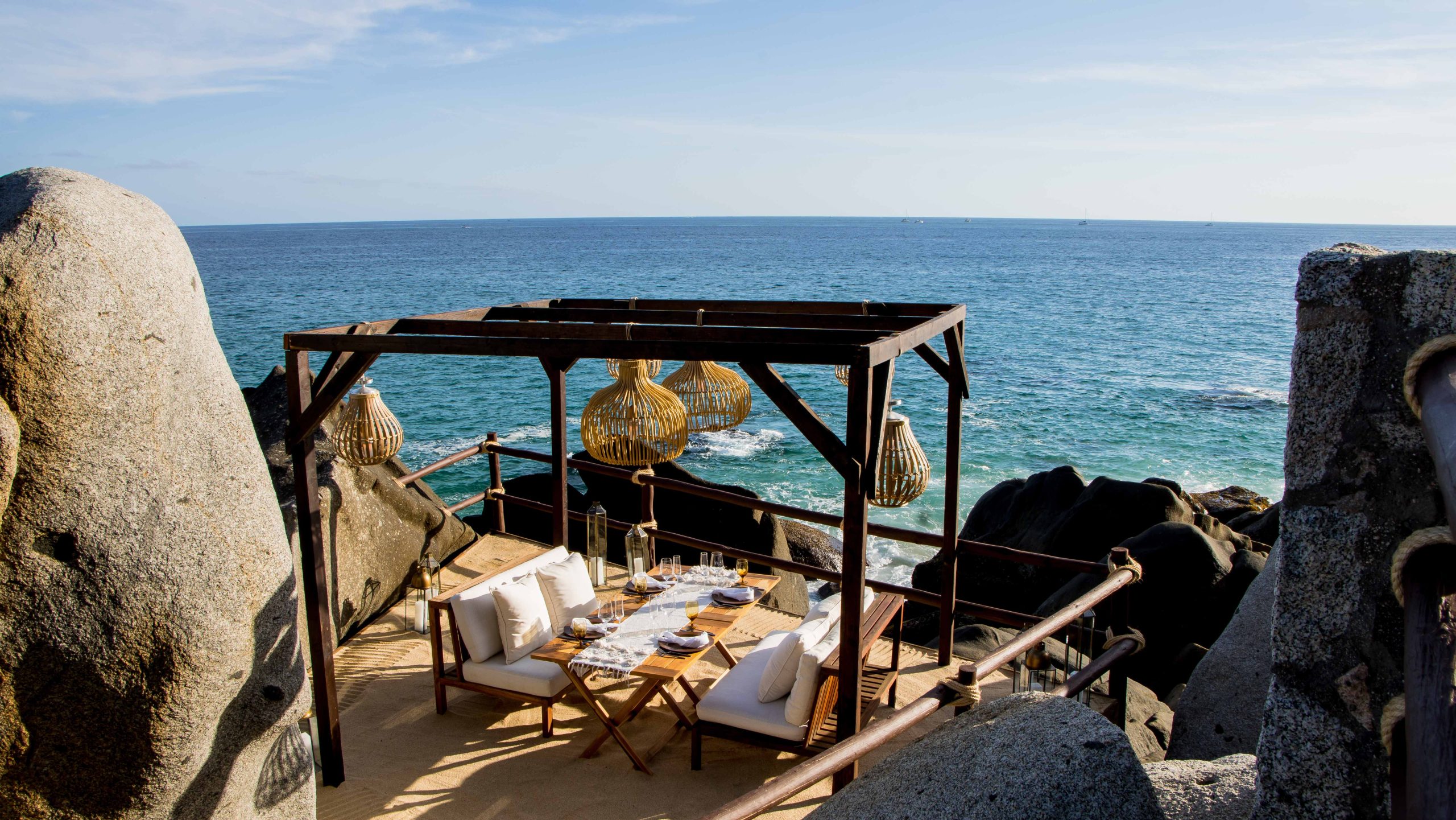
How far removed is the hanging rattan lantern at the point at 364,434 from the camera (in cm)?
643

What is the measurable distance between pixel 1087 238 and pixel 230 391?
160 metres

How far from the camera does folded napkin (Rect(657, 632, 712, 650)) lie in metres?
5.78

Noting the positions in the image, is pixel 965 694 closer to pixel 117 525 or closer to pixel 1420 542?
pixel 1420 542

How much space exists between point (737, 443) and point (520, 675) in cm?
1738

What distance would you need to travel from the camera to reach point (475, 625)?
6133 millimetres

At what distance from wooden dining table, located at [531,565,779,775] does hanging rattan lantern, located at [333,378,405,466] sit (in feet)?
5.93

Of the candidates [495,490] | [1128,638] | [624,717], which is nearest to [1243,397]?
[495,490]

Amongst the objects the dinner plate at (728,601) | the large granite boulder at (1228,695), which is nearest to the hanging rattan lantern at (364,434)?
the dinner plate at (728,601)

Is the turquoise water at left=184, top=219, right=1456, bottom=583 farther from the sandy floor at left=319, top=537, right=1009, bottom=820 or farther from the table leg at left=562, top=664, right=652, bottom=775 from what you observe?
the table leg at left=562, top=664, right=652, bottom=775

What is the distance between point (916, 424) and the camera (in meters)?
26.7

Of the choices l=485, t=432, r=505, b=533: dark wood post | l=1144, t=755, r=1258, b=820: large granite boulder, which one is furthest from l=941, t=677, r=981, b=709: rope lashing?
l=485, t=432, r=505, b=533: dark wood post

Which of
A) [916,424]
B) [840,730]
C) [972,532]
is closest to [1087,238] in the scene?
[916,424]

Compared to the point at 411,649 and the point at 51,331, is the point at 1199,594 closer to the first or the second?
the point at 411,649

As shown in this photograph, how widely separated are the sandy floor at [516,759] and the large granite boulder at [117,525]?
1551mm
